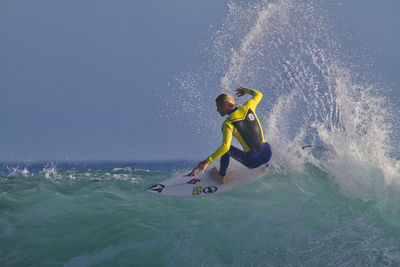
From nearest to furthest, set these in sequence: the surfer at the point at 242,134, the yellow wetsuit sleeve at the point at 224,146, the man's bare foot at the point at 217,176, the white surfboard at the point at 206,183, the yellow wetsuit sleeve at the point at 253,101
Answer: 1. the yellow wetsuit sleeve at the point at 224,146
2. the surfer at the point at 242,134
3. the yellow wetsuit sleeve at the point at 253,101
4. the white surfboard at the point at 206,183
5. the man's bare foot at the point at 217,176

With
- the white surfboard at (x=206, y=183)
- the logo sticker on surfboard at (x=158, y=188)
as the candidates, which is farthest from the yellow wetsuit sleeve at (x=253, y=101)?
the logo sticker on surfboard at (x=158, y=188)

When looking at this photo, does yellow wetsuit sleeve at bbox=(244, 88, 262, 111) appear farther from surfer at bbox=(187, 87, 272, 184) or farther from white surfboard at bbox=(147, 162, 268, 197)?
white surfboard at bbox=(147, 162, 268, 197)

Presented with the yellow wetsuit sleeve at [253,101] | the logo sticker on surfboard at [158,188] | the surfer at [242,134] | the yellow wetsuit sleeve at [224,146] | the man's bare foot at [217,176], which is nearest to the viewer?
the yellow wetsuit sleeve at [224,146]

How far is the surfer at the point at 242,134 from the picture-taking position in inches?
212

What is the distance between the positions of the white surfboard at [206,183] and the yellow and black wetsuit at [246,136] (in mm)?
318

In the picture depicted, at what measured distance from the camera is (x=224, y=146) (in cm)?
523

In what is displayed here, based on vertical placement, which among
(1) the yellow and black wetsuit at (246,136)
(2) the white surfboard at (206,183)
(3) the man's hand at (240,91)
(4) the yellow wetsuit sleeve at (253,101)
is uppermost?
(3) the man's hand at (240,91)

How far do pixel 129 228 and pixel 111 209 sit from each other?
2.92ft

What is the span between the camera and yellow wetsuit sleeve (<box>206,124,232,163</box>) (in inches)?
202

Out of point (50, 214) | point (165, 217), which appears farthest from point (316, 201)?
point (50, 214)

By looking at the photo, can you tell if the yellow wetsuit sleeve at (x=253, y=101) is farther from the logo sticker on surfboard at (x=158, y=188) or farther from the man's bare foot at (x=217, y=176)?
the logo sticker on surfboard at (x=158, y=188)

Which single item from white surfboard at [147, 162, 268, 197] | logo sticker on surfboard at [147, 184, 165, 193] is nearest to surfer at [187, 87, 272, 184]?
white surfboard at [147, 162, 268, 197]

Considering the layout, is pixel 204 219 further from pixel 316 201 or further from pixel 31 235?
pixel 31 235

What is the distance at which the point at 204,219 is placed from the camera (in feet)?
16.1
